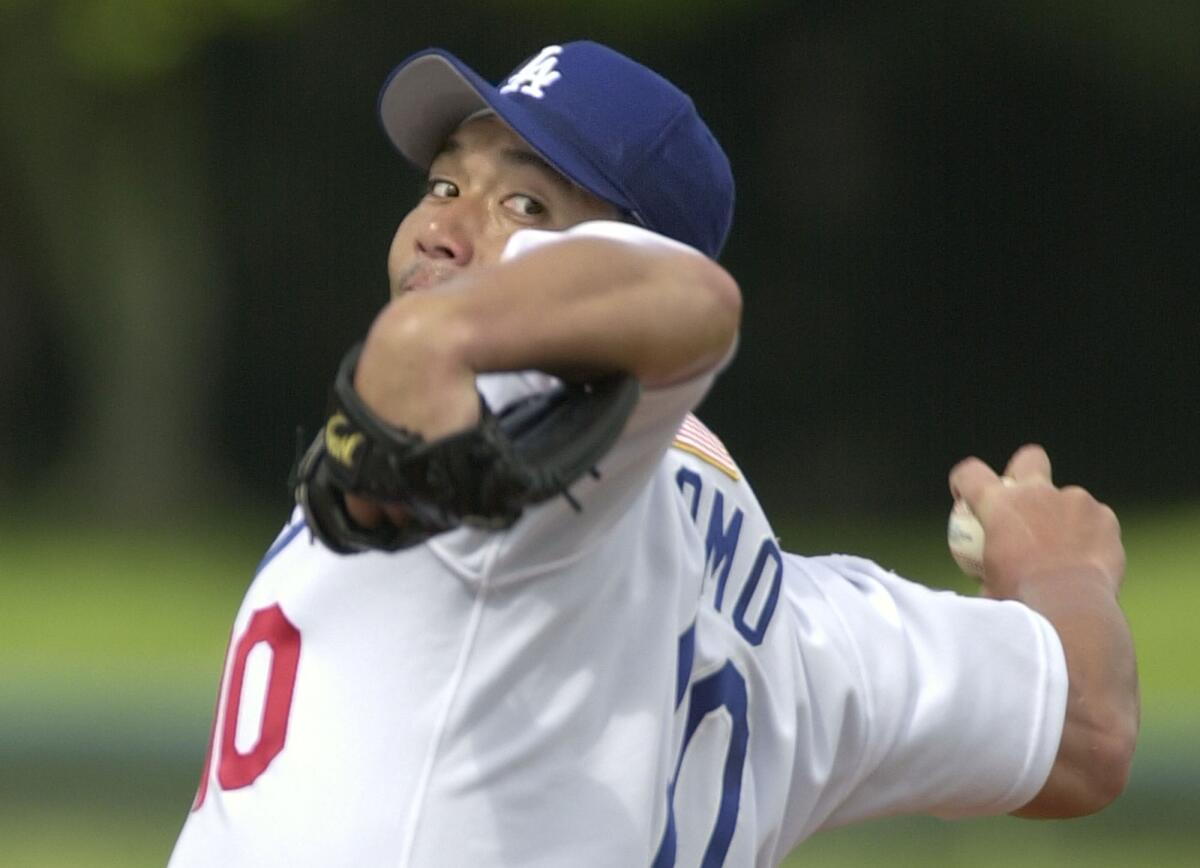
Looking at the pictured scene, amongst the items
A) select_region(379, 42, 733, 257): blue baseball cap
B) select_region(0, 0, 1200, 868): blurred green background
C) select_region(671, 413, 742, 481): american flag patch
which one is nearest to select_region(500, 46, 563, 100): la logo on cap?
select_region(379, 42, 733, 257): blue baseball cap

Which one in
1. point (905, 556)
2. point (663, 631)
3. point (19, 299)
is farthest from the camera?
point (19, 299)

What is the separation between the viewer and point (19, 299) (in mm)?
13336

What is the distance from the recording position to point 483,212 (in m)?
2.26

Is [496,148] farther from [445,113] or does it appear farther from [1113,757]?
[1113,757]

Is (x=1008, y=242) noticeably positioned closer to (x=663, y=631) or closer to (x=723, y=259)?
(x=723, y=259)

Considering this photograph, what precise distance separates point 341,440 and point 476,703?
372mm

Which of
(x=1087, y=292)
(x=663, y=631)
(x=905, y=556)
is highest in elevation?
(x=1087, y=292)

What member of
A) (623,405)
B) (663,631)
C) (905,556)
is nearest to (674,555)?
(663,631)

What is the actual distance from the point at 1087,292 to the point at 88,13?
6192 millimetres

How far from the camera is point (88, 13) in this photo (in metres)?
11.3

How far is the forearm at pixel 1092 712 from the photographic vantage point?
2381mm

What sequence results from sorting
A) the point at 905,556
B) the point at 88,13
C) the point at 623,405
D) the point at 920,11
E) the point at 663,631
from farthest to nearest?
the point at 920,11, the point at 88,13, the point at 905,556, the point at 663,631, the point at 623,405

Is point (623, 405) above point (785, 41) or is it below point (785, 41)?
below

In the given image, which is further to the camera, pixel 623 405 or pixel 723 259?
pixel 723 259
